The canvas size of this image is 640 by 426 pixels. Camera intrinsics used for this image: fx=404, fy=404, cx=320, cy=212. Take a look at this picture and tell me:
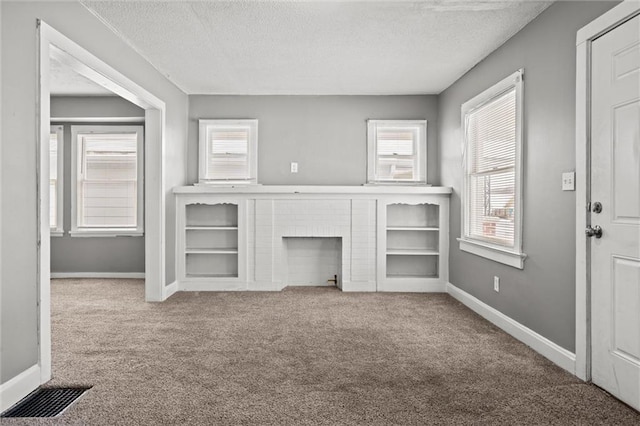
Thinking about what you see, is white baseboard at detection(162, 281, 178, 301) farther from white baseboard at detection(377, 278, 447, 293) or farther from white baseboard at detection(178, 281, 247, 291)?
white baseboard at detection(377, 278, 447, 293)

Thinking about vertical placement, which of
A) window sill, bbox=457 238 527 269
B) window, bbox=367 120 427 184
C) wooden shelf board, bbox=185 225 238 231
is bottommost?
window sill, bbox=457 238 527 269

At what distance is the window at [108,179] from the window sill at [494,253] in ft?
14.8

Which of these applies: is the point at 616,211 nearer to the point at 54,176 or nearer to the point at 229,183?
the point at 229,183

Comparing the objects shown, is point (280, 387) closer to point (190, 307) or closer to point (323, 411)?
point (323, 411)

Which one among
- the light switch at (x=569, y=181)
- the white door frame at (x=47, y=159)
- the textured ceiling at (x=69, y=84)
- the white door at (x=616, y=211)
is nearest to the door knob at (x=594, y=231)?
the white door at (x=616, y=211)

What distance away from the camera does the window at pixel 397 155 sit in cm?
547

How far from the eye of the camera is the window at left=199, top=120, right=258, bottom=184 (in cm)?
545

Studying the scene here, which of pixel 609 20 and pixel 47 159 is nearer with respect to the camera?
pixel 609 20

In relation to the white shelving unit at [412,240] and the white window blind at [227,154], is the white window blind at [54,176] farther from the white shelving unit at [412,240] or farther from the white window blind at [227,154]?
the white shelving unit at [412,240]

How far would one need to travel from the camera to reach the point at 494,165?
386 cm

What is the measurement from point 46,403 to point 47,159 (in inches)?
55.6

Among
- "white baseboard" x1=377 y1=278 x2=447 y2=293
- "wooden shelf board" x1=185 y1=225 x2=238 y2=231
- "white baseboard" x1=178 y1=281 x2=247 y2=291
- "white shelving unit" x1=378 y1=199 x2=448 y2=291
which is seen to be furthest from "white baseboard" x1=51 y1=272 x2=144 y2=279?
"white shelving unit" x1=378 y1=199 x2=448 y2=291

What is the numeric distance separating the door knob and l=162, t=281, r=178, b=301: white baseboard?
162 inches

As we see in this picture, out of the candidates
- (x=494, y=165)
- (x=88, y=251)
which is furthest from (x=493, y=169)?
(x=88, y=251)
